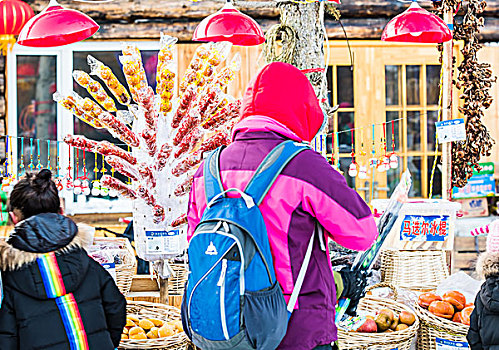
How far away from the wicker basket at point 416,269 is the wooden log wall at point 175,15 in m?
3.60

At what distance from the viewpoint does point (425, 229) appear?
181 inches

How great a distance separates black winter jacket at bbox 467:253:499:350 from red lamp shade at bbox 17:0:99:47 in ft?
8.41

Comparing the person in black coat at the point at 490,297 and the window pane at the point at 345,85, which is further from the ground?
the window pane at the point at 345,85

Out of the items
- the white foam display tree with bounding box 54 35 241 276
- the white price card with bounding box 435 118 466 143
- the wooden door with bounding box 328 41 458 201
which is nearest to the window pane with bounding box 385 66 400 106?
the wooden door with bounding box 328 41 458 201

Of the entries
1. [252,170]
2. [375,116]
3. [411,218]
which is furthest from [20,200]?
[375,116]

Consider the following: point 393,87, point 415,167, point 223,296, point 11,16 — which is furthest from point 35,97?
point 223,296

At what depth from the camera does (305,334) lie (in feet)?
7.61

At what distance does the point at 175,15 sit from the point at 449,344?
5.02 m

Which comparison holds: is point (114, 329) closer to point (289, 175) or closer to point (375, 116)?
point (289, 175)

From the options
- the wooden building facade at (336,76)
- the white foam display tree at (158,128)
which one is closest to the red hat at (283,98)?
the white foam display tree at (158,128)

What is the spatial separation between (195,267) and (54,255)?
671mm

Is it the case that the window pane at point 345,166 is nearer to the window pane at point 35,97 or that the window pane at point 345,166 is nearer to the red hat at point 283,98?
the window pane at point 35,97

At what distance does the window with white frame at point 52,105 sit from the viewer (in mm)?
7285

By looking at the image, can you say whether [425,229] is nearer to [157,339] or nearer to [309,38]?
[309,38]
